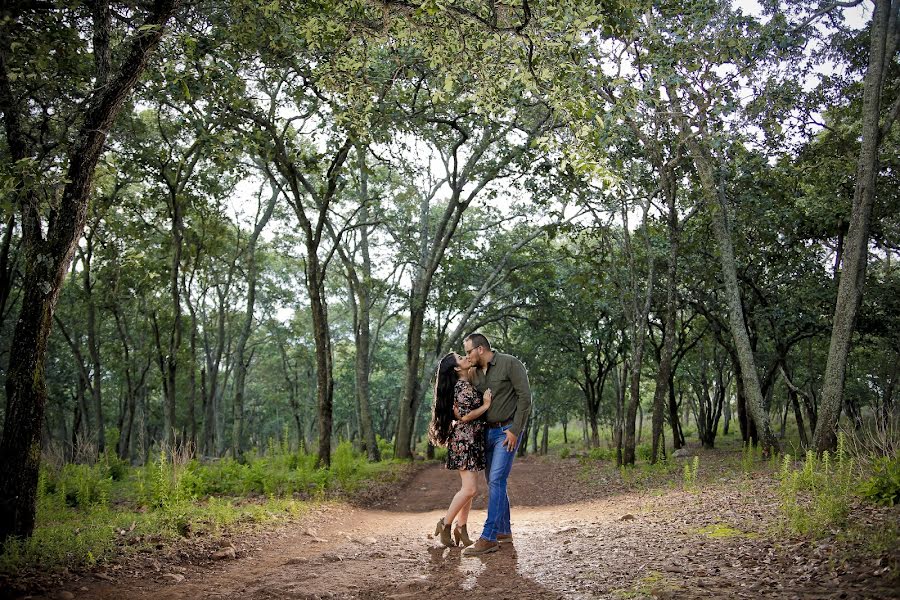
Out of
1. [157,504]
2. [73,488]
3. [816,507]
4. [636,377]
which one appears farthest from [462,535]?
[636,377]

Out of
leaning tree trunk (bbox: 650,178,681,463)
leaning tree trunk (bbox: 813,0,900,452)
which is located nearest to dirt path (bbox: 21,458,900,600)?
leaning tree trunk (bbox: 813,0,900,452)

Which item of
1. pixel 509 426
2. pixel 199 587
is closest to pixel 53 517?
pixel 199 587

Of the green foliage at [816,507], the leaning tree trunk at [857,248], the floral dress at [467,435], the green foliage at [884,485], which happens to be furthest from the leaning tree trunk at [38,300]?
the leaning tree trunk at [857,248]

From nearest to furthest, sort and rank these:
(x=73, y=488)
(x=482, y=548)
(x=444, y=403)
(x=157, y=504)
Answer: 1. (x=482, y=548)
2. (x=444, y=403)
3. (x=157, y=504)
4. (x=73, y=488)

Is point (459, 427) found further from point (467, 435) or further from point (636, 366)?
point (636, 366)

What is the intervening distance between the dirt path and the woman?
17.6 inches

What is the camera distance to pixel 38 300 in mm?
5207

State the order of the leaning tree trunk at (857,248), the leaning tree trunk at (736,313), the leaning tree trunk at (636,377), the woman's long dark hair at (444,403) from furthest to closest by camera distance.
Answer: the leaning tree trunk at (636,377) < the leaning tree trunk at (736,313) < the leaning tree trunk at (857,248) < the woman's long dark hair at (444,403)

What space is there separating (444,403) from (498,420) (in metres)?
0.55

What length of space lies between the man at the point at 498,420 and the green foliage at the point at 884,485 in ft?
9.96

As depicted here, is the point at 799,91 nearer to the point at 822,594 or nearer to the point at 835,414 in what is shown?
the point at 835,414

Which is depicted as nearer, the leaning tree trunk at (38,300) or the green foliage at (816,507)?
the green foliage at (816,507)

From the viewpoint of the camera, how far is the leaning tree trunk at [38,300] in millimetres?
5086

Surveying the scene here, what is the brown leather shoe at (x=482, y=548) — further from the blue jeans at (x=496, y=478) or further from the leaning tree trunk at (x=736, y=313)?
the leaning tree trunk at (x=736, y=313)
